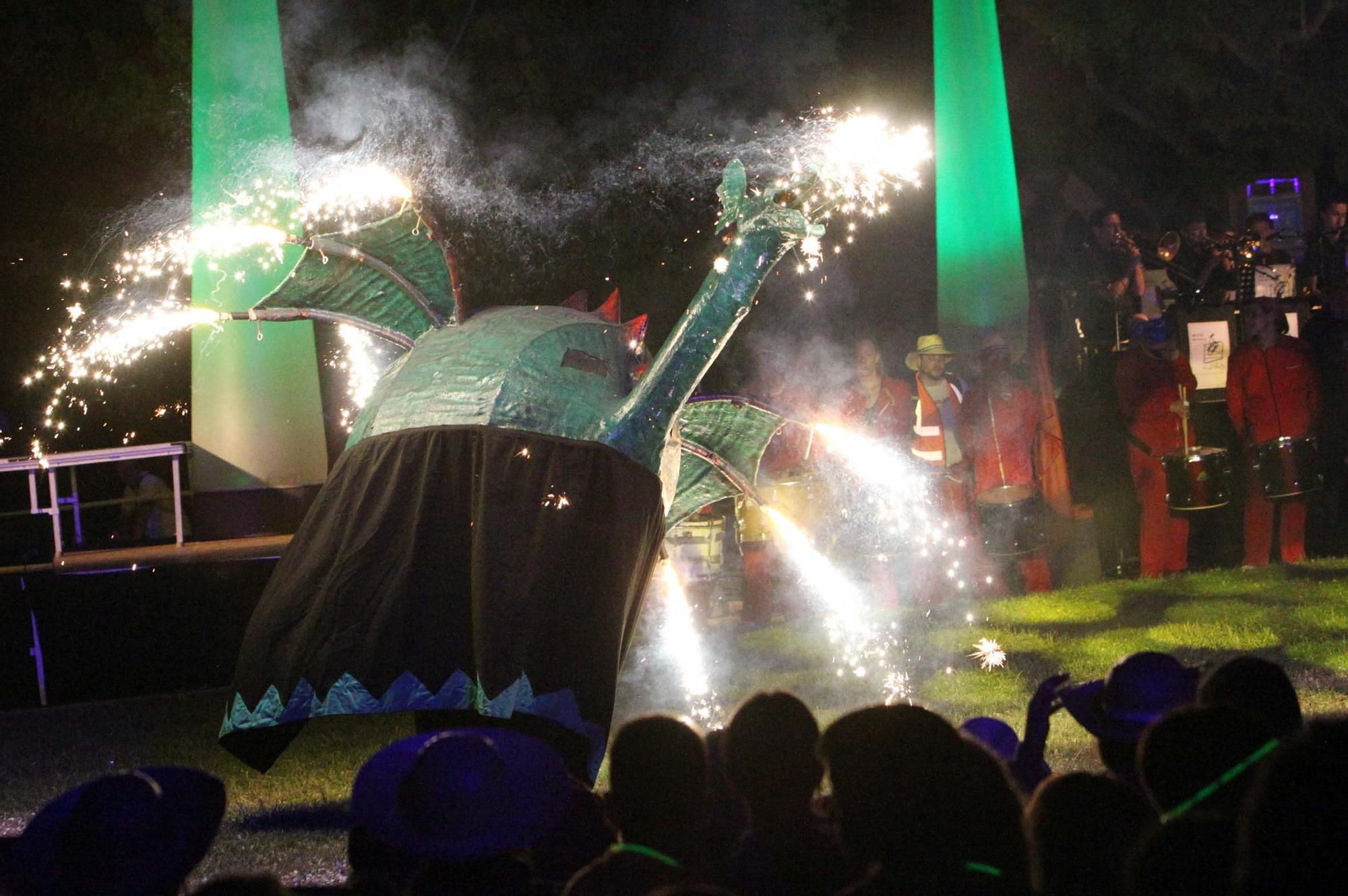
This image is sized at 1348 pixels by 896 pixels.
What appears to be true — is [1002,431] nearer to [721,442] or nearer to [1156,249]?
[1156,249]

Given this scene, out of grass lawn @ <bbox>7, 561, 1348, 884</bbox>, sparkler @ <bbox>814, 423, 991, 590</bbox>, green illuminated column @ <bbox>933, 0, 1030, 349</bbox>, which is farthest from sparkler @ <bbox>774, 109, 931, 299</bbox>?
green illuminated column @ <bbox>933, 0, 1030, 349</bbox>

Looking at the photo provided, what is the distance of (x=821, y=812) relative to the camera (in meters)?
1.18

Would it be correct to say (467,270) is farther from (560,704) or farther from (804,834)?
(804,834)

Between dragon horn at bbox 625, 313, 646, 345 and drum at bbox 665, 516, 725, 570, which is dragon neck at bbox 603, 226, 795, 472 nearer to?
dragon horn at bbox 625, 313, 646, 345

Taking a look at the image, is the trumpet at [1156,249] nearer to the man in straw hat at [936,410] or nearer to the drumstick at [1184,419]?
the drumstick at [1184,419]

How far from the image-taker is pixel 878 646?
7.59 meters

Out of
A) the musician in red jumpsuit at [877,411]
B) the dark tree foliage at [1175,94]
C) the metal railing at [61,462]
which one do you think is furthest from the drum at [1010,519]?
the dark tree foliage at [1175,94]

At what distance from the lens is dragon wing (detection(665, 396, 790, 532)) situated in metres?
4.47

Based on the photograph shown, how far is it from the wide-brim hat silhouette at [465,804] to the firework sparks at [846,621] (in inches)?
150

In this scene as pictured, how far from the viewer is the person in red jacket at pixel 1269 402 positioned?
934cm

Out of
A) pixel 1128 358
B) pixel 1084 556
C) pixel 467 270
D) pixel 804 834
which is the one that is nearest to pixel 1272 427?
pixel 1128 358

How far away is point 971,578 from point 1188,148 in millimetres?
9714

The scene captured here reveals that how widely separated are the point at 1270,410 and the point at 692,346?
7.63 m

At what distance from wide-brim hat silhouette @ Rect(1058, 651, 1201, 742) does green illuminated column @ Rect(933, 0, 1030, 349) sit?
11.1 m
